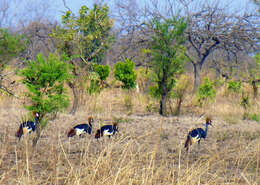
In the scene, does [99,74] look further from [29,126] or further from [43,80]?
[29,126]

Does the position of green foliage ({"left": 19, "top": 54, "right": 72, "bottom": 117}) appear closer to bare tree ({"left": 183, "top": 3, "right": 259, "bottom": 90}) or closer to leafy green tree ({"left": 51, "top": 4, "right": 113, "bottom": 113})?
leafy green tree ({"left": 51, "top": 4, "right": 113, "bottom": 113})

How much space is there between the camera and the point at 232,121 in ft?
23.3

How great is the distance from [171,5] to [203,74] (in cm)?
659

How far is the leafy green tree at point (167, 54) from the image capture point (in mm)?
8102

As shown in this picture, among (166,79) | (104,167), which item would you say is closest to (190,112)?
(166,79)

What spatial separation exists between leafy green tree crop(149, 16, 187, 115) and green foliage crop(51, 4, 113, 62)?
4.87 feet

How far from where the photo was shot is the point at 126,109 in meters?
8.90

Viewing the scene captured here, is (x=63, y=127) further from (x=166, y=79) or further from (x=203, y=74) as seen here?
(x=203, y=74)

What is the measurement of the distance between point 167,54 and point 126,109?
1.85m

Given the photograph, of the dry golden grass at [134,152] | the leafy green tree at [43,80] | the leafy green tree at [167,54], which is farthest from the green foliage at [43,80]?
the leafy green tree at [167,54]

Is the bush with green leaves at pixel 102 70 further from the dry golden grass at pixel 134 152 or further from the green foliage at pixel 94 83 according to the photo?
the dry golden grass at pixel 134 152

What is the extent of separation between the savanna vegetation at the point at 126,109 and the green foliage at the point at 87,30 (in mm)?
29

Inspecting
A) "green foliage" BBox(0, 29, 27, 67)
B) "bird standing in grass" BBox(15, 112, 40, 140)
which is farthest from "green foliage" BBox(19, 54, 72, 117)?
"green foliage" BBox(0, 29, 27, 67)

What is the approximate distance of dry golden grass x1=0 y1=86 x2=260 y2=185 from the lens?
2.54 meters
